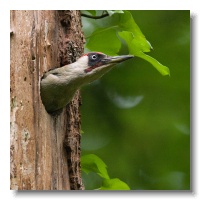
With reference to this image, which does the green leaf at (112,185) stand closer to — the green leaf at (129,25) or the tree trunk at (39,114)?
the tree trunk at (39,114)

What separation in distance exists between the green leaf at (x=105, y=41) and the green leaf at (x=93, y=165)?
0.45m

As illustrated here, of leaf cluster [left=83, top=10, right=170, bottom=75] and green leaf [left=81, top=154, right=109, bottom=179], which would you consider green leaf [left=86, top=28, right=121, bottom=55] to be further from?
green leaf [left=81, top=154, right=109, bottom=179]

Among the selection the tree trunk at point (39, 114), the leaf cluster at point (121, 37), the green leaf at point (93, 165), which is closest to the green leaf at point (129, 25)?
the leaf cluster at point (121, 37)

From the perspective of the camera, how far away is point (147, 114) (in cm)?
313

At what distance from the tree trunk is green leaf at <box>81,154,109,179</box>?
0.50 feet

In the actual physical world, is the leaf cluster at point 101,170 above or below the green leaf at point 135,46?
below

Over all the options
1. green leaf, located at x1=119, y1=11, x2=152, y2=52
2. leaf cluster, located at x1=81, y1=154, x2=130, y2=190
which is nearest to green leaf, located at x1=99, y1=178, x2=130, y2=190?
leaf cluster, located at x1=81, y1=154, x2=130, y2=190

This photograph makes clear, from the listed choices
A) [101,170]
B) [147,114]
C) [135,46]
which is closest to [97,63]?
[135,46]

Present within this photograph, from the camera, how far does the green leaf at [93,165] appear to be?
9.02 ft

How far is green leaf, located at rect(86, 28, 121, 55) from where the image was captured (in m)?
2.69

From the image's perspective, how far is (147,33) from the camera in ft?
9.90

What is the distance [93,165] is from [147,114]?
1.59 feet

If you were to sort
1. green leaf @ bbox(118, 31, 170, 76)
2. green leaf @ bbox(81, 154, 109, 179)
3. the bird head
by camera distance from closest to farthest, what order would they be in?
1. the bird head
2. green leaf @ bbox(118, 31, 170, 76)
3. green leaf @ bbox(81, 154, 109, 179)
